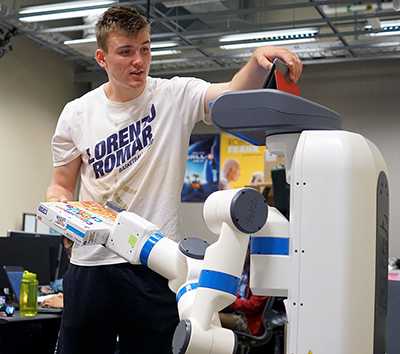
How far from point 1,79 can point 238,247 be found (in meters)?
5.65

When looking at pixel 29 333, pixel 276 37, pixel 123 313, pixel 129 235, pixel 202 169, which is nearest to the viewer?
pixel 129 235

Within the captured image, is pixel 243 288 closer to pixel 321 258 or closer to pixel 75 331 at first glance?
pixel 75 331

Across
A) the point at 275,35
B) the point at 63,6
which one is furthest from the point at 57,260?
the point at 275,35

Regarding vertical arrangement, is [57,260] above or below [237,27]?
below

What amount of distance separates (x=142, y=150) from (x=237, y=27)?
4.28m

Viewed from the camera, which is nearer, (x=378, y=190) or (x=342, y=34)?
(x=378, y=190)

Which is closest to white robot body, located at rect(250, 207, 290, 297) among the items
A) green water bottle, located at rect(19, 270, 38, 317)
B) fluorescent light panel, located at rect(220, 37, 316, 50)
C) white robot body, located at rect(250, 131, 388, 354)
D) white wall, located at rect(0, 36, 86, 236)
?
white robot body, located at rect(250, 131, 388, 354)

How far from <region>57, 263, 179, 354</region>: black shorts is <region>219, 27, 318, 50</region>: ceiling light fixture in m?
4.44

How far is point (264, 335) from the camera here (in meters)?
3.74

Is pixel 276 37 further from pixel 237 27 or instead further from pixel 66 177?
pixel 66 177

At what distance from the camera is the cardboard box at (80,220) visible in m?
1.42

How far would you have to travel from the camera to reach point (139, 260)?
55.5 inches

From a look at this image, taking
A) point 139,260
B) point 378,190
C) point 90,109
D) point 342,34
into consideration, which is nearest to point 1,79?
point 342,34

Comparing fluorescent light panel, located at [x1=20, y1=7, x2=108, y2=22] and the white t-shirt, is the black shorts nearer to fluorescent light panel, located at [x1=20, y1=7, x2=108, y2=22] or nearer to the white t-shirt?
the white t-shirt
